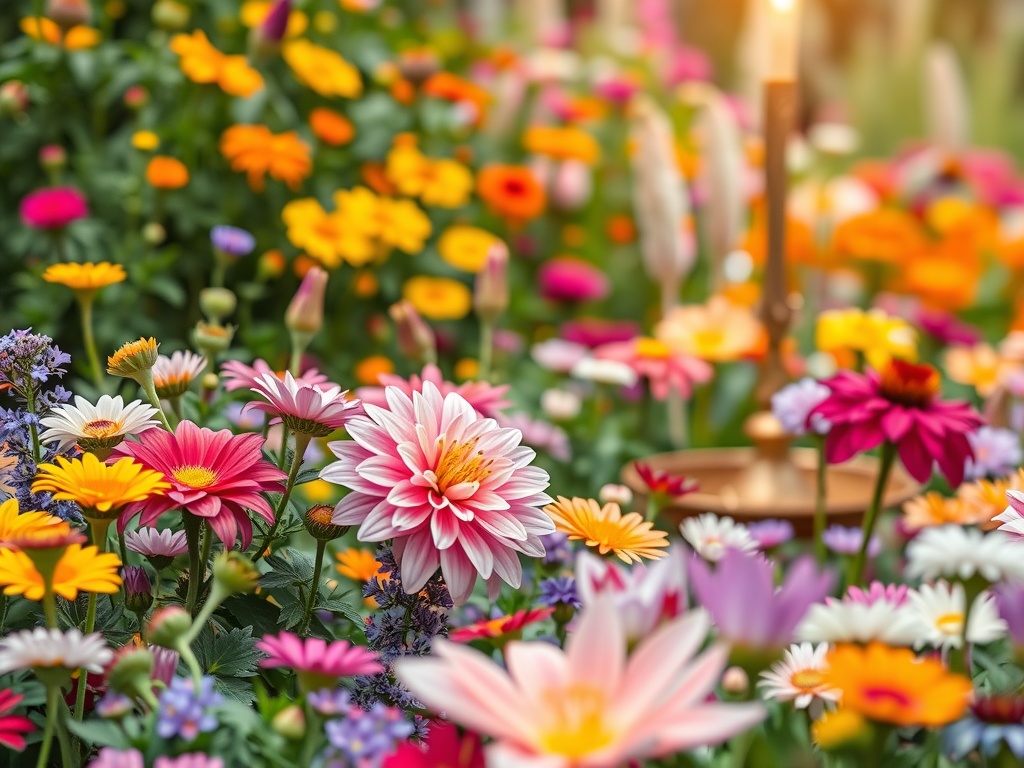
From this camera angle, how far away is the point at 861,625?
0.39m

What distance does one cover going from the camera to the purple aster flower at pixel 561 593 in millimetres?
557

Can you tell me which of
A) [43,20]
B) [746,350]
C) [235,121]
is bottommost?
[746,350]

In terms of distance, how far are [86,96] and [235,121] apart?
0.54 ft

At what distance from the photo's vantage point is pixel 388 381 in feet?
2.01

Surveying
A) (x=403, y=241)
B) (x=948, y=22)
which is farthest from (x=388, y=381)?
(x=948, y=22)

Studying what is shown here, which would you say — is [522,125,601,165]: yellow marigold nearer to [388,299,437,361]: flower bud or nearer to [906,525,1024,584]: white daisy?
[388,299,437,361]: flower bud

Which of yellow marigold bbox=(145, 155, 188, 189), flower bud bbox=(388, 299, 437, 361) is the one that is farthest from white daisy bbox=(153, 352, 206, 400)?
yellow marigold bbox=(145, 155, 188, 189)

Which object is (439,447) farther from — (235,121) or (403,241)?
(235,121)

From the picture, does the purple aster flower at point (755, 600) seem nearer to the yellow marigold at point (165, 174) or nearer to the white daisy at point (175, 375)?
the white daisy at point (175, 375)

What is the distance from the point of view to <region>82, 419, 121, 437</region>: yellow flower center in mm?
483

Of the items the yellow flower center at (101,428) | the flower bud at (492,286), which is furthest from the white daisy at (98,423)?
the flower bud at (492,286)

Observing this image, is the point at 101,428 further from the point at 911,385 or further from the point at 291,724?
the point at 911,385

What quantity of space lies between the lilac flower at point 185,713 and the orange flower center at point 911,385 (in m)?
0.41

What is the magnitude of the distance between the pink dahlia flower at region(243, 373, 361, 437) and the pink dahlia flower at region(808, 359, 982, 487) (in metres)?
0.28
